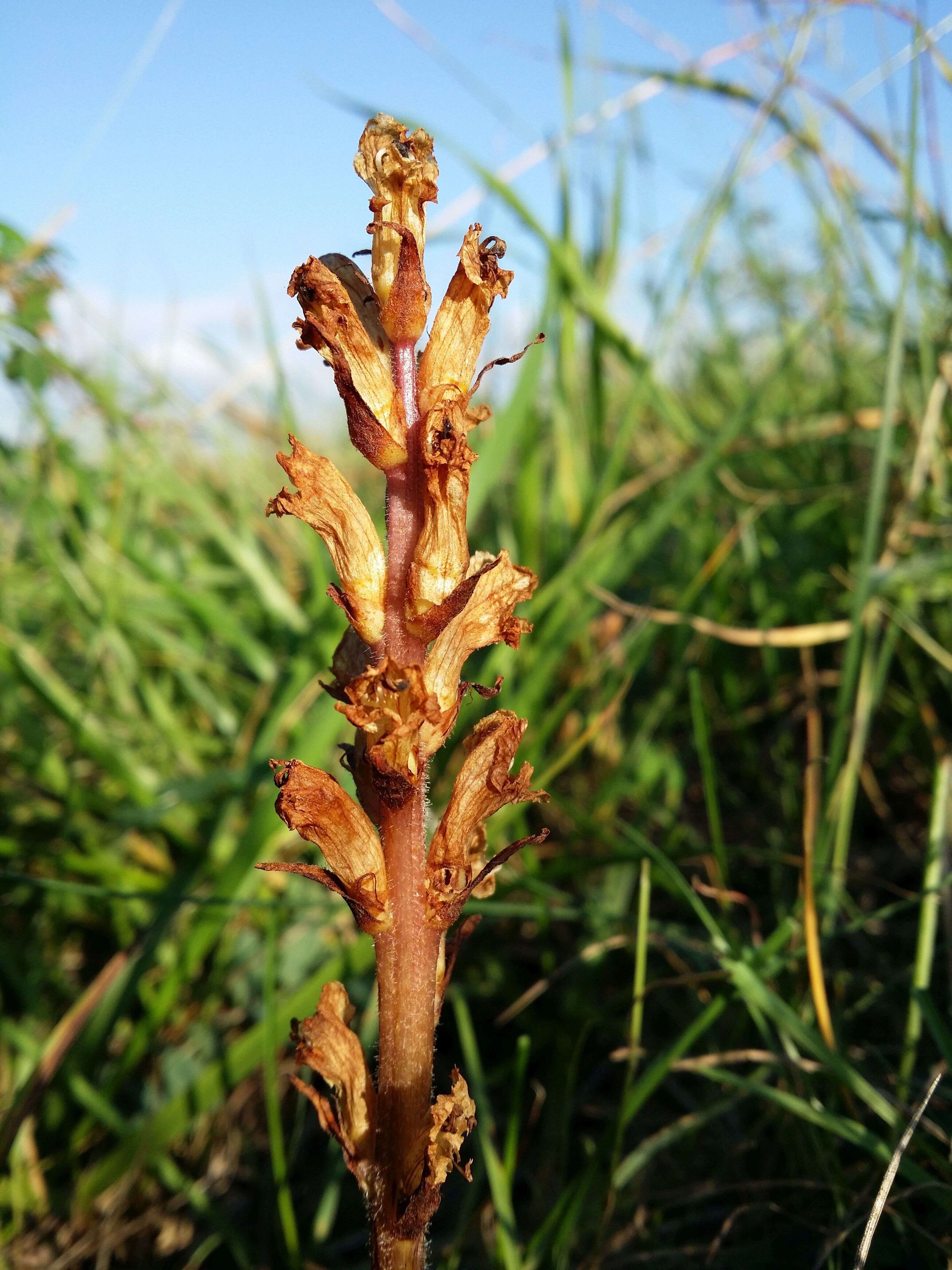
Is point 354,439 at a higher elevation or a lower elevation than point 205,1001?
higher

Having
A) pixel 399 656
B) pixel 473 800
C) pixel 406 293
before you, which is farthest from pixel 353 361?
pixel 473 800

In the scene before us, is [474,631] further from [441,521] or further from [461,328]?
[461,328]

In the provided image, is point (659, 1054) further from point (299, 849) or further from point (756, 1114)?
point (299, 849)

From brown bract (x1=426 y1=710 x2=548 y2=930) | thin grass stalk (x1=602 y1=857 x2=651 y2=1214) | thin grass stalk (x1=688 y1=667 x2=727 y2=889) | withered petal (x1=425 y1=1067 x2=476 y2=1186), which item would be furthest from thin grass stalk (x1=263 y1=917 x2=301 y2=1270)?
thin grass stalk (x1=688 y1=667 x2=727 y2=889)

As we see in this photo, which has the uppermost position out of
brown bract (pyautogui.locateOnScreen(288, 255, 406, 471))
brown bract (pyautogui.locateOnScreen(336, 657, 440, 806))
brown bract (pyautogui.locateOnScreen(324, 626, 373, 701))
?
brown bract (pyautogui.locateOnScreen(288, 255, 406, 471))

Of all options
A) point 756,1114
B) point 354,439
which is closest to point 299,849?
point 756,1114

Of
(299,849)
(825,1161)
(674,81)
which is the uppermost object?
(674,81)

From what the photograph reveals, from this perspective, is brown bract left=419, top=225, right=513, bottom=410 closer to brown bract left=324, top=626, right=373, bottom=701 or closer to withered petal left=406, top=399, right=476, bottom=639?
withered petal left=406, top=399, right=476, bottom=639
